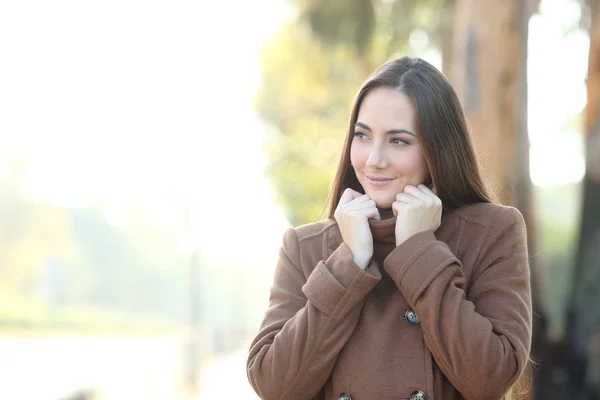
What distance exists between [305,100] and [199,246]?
5848 millimetres

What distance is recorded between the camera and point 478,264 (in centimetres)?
289

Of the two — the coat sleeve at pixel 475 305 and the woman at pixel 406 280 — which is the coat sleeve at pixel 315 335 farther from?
the coat sleeve at pixel 475 305

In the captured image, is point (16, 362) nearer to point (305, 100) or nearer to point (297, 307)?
point (305, 100)

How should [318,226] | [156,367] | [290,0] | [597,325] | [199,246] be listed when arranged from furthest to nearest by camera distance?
[199,246] → [156,367] → [290,0] → [597,325] → [318,226]

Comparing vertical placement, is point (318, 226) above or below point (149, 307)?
above

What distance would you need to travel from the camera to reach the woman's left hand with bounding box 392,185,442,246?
9.41 feet

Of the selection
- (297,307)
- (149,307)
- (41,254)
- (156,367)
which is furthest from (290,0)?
(149,307)

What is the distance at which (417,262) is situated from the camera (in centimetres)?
277

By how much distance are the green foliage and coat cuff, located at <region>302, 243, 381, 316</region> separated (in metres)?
13.8

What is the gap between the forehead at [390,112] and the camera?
2922 millimetres

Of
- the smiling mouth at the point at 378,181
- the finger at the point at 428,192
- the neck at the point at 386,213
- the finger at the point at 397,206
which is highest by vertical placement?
the smiling mouth at the point at 378,181

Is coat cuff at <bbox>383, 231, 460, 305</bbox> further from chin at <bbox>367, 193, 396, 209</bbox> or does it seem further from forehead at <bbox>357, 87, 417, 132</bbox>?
forehead at <bbox>357, 87, 417, 132</bbox>

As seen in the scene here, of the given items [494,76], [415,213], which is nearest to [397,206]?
[415,213]

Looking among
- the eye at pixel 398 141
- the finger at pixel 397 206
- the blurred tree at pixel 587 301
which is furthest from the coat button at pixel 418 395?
the blurred tree at pixel 587 301
